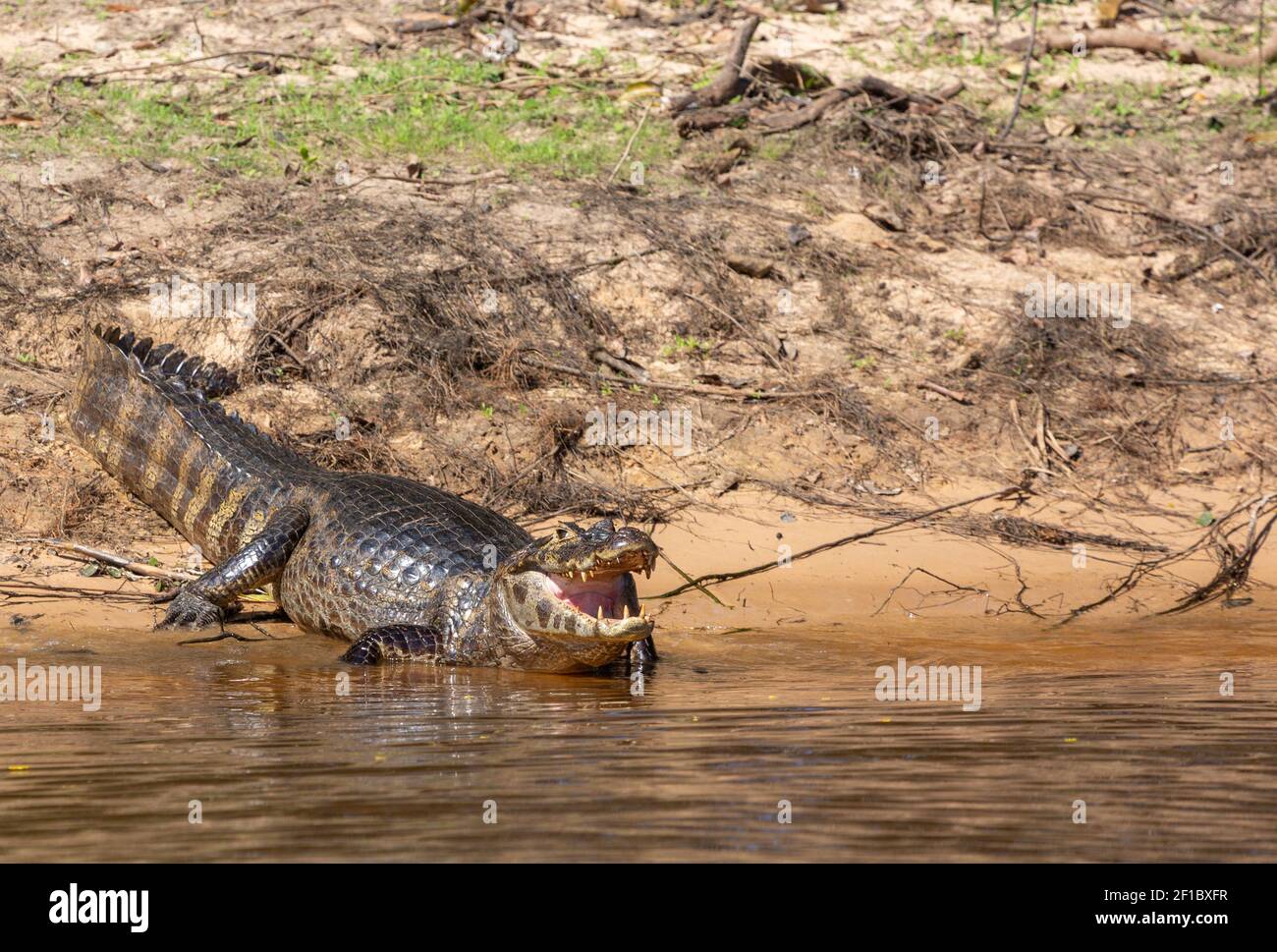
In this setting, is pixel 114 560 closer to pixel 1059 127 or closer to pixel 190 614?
pixel 190 614

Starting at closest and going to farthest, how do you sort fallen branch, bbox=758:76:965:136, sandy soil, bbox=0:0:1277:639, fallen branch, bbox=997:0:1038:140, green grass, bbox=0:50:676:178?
sandy soil, bbox=0:0:1277:639
green grass, bbox=0:50:676:178
fallen branch, bbox=758:76:965:136
fallen branch, bbox=997:0:1038:140

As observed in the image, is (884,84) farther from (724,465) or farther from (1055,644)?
(1055,644)

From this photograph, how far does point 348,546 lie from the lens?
241 inches

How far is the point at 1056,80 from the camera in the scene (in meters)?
12.0

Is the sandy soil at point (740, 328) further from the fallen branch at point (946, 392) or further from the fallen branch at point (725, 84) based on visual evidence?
the fallen branch at point (725, 84)

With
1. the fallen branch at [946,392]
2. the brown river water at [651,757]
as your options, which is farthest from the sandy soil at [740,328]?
the brown river water at [651,757]

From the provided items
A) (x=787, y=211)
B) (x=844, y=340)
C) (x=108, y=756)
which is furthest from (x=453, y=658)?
(x=787, y=211)

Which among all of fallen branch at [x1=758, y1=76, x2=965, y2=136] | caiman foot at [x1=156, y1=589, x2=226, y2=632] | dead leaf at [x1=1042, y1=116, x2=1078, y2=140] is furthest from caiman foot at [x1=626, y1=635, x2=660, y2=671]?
dead leaf at [x1=1042, y1=116, x2=1078, y2=140]

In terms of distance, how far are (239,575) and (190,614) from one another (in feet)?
0.91

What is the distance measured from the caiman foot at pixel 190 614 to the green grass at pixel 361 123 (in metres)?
4.40

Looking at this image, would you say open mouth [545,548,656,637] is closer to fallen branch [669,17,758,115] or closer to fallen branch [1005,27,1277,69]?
fallen branch [669,17,758,115]

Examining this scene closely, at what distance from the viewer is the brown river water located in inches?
120

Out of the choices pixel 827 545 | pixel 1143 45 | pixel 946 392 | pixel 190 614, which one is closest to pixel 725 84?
pixel 946 392

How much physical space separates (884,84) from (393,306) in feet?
15.6
